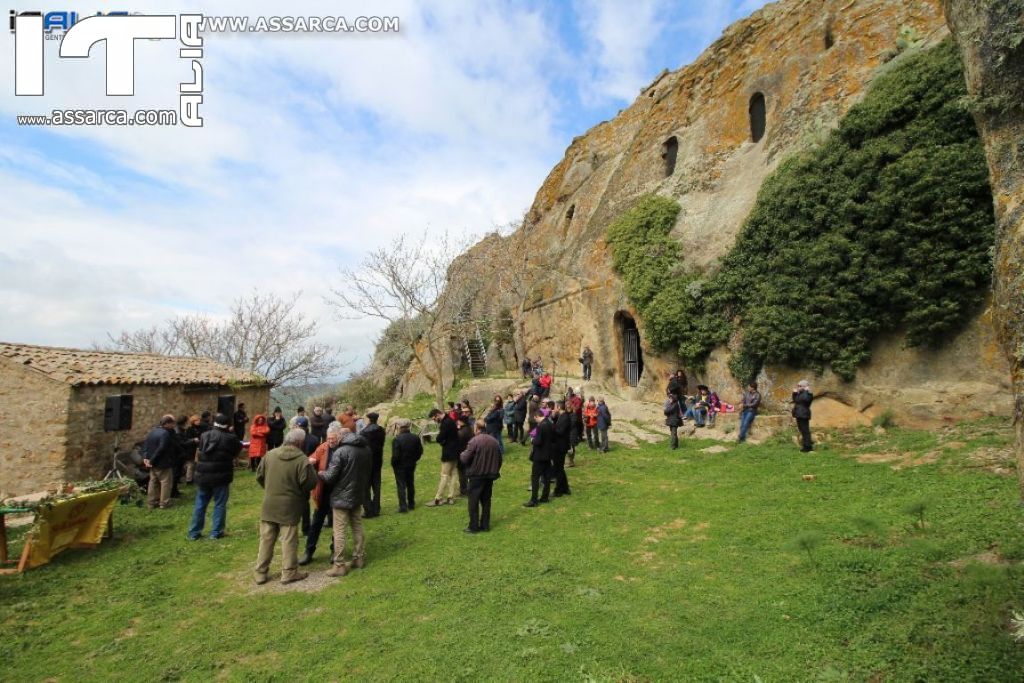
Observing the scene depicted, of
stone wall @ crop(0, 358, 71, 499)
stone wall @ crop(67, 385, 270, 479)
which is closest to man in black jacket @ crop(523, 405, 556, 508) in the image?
stone wall @ crop(67, 385, 270, 479)

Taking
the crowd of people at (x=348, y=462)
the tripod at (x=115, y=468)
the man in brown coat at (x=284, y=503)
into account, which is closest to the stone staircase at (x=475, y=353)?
the crowd of people at (x=348, y=462)

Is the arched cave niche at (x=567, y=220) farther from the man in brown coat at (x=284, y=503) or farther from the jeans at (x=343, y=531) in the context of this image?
the man in brown coat at (x=284, y=503)

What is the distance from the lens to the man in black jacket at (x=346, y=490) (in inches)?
279

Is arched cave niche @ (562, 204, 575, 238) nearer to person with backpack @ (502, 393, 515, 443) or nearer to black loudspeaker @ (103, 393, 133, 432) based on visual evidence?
person with backpack @ (502, 393, 515, 443)

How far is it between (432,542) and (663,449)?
8.62 metres

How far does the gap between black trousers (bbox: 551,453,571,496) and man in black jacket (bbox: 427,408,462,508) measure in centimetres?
203

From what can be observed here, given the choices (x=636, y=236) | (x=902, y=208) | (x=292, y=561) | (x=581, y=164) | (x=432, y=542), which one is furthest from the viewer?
(x=581, y=164)

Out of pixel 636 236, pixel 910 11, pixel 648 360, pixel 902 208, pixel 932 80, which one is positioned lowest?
pixel 648 360

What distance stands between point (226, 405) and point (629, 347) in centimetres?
1654

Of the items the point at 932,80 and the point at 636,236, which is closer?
the point at 932,80

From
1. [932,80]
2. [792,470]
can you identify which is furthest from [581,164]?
[792,470]

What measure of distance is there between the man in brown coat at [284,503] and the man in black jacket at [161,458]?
5585 mm

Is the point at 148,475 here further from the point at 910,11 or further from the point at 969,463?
the point at 910,11

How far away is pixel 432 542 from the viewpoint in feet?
26.7
